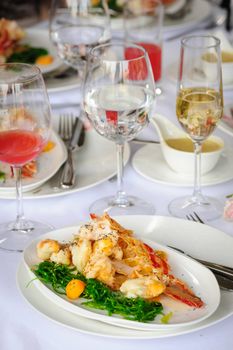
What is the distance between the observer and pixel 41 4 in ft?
14.9

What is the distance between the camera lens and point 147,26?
236 centimetres

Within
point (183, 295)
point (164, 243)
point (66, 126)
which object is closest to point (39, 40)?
point (66, 126)

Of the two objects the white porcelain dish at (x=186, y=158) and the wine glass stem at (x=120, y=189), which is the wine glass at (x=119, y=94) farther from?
the white porcelain dish at (x=186, y=158)

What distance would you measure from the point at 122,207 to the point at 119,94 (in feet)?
0.82

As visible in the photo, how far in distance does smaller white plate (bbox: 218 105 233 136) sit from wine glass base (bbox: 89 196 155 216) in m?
0.38

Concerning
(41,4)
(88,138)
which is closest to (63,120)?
(88,138)

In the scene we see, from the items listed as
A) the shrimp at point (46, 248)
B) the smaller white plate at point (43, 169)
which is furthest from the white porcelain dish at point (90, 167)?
the shrimp at point (46, 248)

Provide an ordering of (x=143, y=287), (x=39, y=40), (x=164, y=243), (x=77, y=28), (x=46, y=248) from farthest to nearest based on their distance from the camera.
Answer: (x=39, y=40) < (x=77, y=28) < (x=164, y=243) < (x=46, y=248) < (x=143, y=287)

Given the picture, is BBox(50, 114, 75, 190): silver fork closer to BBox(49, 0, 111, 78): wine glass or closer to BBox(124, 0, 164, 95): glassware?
BBox(49, 0, 111, 78): wine glass

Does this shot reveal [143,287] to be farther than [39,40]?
No

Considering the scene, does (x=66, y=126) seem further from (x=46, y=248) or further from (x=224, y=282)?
(x=224, y=282)

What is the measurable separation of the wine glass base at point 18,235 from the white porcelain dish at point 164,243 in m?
0.17

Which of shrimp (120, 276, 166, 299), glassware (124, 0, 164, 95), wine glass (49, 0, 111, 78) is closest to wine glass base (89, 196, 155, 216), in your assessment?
shrimp (120, 276, 166, 299)

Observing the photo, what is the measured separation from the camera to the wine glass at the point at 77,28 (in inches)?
84.7
